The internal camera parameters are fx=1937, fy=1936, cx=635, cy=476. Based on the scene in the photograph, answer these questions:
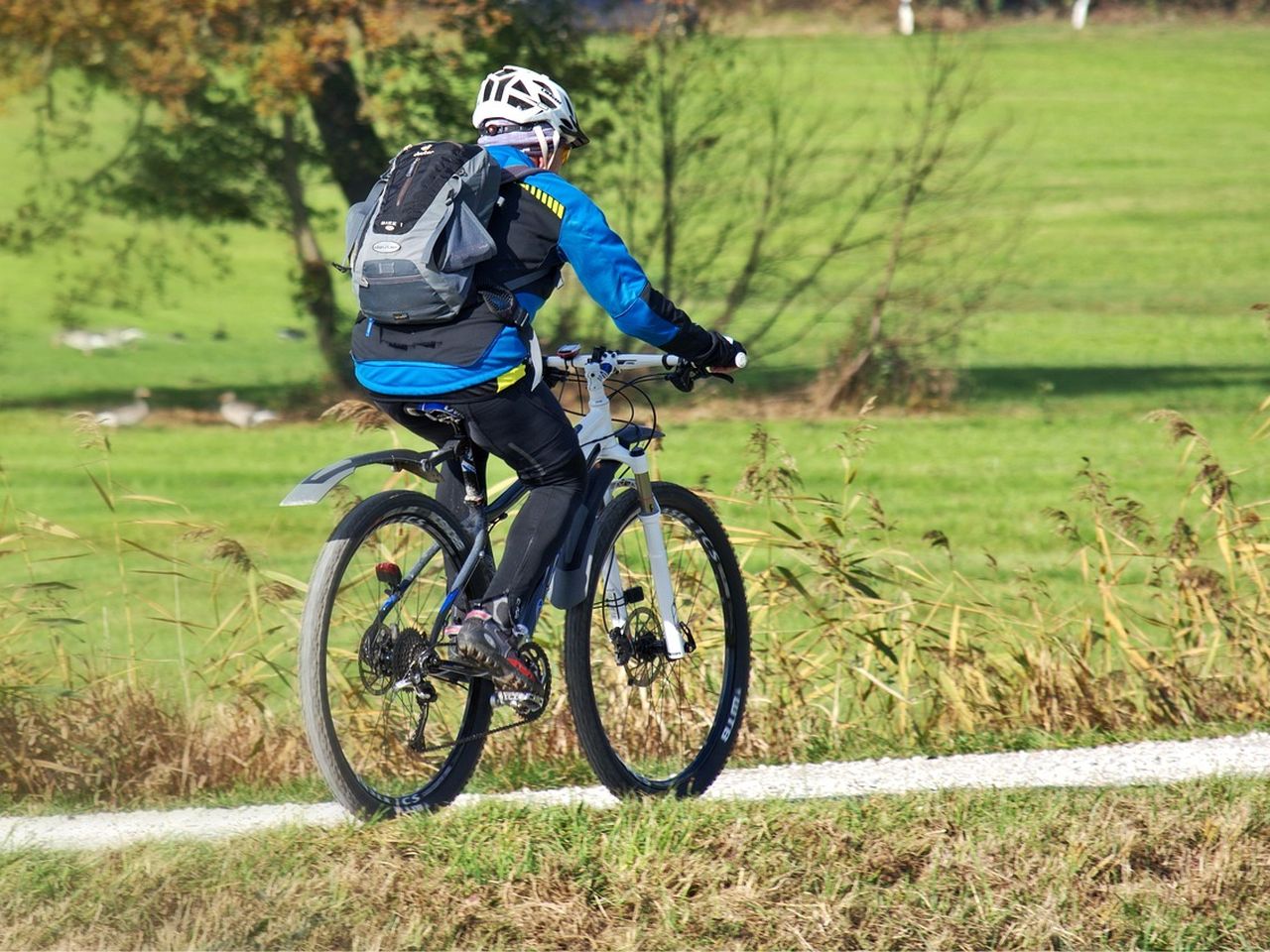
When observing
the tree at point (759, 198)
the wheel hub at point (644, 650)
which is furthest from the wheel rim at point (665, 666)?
the tree at point (759, 198)

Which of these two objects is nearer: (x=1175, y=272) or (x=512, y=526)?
(x=512, y=526)

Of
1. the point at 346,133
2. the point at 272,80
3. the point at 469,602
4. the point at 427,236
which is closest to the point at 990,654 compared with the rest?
the point at 469,602

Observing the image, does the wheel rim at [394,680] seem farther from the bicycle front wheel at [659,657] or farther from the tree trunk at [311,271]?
the tree trunk at [311,271]

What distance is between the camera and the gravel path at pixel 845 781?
541 cm

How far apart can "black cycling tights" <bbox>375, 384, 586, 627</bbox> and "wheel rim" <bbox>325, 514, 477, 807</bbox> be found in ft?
0.70

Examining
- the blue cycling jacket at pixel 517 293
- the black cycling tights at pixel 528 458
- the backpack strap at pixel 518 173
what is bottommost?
the black cycling tights at pixel 528 458

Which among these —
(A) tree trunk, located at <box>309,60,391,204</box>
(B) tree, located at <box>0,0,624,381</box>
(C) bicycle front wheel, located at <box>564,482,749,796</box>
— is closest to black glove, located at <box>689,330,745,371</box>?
(C) bicycle front wheel, located at <box>564,482,749,796</box>

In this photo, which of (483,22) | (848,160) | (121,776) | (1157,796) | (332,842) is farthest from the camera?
(848,160)

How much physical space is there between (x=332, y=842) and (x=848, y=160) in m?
36.9

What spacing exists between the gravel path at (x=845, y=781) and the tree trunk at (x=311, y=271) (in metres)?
12.3

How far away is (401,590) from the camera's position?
17.0 feet

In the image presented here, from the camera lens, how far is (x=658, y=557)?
571cm

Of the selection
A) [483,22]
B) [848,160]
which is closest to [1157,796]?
[483,22]

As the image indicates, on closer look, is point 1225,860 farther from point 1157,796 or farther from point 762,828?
point 762,828
